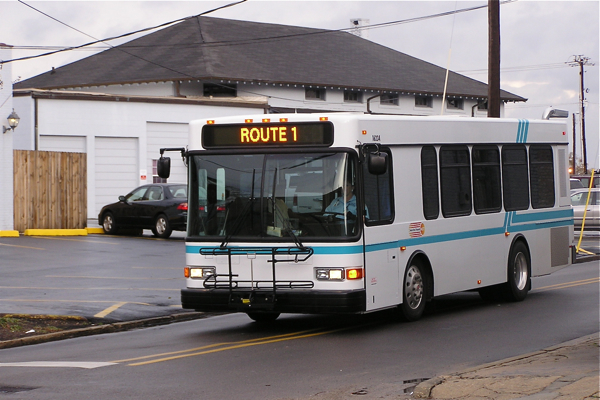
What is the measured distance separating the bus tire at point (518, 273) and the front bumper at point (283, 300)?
4613mm

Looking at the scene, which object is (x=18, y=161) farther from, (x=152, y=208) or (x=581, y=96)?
(x=581, y=96)

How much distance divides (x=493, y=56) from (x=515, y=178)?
678 cm

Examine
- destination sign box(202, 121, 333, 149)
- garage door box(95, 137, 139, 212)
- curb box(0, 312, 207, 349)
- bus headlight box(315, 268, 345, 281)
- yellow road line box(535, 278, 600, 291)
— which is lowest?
curb box(0, 312, 207, 349)

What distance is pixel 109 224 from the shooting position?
30250mm

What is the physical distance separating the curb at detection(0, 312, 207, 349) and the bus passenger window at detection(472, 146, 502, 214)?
15.4 ft

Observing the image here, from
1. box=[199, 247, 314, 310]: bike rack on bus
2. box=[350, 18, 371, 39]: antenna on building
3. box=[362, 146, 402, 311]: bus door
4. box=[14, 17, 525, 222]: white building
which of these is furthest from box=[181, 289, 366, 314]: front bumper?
box=[350, 18, 371, 39]: antenna on building

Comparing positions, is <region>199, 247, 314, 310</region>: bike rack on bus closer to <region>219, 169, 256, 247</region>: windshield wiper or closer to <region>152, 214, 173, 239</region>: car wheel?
<region>219, 169, 256, 247</region>: windshield wiper

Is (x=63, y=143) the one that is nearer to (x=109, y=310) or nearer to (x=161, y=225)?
(x=161, y=225)

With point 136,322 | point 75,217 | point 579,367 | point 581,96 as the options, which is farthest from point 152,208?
point 581,96

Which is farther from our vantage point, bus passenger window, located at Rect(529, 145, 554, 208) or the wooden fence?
the wooden fence

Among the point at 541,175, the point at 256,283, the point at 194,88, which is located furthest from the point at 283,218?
the point at 194,88

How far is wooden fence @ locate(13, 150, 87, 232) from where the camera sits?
1119 inches

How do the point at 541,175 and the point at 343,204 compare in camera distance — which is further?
the point at 541,175

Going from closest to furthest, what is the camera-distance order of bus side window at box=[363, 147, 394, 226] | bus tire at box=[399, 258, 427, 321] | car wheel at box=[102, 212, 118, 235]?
bus side window at box=[363, 147, 394, 226] → bus tire at box=[399, 258, 427, 321] → car wheel at box=[102, 212, 118, 235]
